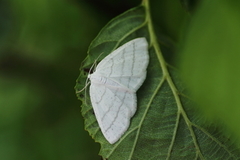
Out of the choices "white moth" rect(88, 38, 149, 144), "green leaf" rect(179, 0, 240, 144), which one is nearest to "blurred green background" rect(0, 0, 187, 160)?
"white moth" rect(88, 38, 149, 144)

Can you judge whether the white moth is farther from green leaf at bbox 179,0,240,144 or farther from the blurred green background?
green leaf at bbox 179,0,240,144

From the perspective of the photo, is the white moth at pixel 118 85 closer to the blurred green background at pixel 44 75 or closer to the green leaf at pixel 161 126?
the green leaf at pixel 161 126

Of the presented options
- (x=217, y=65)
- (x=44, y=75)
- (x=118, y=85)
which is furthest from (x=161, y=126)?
(x=44, y=75)

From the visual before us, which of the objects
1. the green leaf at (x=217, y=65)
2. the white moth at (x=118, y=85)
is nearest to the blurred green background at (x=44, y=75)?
the white moth at (x=118, y=85)

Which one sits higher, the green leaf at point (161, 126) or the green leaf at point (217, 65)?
the green leaf at point (217, 65)

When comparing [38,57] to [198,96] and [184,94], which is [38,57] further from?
[198,96]
